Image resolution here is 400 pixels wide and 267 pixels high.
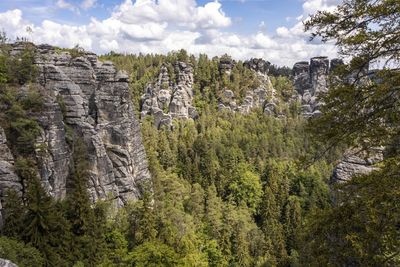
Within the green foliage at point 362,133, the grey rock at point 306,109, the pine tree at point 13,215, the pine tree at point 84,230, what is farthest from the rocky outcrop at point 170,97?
the green foliage at point 362,133

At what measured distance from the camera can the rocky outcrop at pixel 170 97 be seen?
104750 mm

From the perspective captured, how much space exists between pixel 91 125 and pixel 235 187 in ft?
108

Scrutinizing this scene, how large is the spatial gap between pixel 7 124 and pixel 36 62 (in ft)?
37.5

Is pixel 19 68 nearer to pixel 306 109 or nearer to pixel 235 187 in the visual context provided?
pixel 235 187

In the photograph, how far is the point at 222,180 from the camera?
71438mm

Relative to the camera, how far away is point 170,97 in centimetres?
10944

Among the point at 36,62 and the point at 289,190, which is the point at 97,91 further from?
the point at 289,190

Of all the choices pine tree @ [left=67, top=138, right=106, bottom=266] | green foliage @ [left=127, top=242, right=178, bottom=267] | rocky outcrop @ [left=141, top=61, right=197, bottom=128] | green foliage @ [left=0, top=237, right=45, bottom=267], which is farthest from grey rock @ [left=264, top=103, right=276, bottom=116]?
green foliage @ [left=0, top=237, right=45, bottom=267]

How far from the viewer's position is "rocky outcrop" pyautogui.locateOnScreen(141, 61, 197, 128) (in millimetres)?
104750

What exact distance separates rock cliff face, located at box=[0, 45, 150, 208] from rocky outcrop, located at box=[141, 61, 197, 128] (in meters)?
48.7

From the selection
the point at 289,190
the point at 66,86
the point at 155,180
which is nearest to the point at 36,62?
the point at 66,86

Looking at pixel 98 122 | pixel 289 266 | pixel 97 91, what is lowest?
pixel 289 266

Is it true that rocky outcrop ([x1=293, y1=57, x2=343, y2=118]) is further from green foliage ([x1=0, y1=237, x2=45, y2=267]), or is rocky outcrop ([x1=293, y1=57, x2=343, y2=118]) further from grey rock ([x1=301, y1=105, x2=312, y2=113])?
green foliage ([x1=0, y1=237, x2=45, y2=267])

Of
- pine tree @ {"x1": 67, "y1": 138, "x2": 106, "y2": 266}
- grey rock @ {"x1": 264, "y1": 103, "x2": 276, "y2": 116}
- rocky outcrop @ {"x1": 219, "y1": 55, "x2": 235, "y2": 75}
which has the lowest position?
pine tree @ {"x1": 67, "y1": 138, "x2": 106, "y2": 266}
